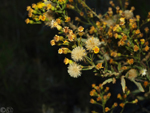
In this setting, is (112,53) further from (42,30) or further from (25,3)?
(25,3)

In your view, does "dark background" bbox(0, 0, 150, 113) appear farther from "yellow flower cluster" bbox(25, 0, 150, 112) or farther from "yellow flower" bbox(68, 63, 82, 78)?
"yellow flower" bbox(68, 63, 82, 78)

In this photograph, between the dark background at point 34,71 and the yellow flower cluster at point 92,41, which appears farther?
the dark background at point 34,71

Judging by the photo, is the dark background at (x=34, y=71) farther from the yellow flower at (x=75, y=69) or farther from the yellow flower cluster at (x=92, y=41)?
the yellow flower at (x=75, y=69)

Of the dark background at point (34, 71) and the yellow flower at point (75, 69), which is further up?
the dark background at point (34, 71)

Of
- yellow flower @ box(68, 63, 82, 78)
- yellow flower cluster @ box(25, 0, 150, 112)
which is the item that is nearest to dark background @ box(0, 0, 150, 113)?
yellow flower cluster @ box(25, 0, 150, 112)

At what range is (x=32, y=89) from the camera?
2105 mm

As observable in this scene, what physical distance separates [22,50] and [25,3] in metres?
0.58

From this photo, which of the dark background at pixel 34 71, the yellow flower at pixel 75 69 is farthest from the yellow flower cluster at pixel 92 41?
the dark background at pixel 34 71

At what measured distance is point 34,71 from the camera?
2270mm

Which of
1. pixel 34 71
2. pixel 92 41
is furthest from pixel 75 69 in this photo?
pixel 34 71

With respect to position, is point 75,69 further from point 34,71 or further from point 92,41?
point 34,71

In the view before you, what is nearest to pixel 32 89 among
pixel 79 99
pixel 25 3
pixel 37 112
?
pixel 37 112

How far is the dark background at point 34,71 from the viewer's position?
192cm

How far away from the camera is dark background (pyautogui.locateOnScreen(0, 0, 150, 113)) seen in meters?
1.92
